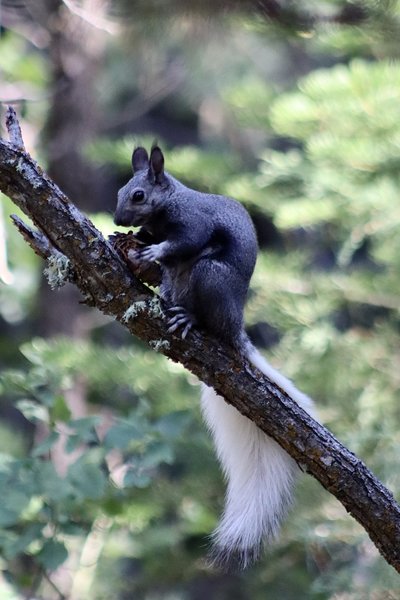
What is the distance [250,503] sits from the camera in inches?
99.4

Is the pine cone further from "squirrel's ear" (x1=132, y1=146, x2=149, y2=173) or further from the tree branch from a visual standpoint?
"squirrel's ear" (x1=132, y1=146, x2=149, y2=173)

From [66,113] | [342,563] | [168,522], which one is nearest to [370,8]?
[342,563]

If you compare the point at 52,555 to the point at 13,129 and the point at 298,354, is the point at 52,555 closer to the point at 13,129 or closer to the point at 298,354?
the point at 13,129

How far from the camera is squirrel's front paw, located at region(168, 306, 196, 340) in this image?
230 cm

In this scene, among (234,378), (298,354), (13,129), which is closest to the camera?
(13,129)

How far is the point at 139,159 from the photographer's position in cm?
290

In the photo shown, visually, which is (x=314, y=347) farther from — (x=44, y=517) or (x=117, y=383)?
(x=44, y=517)

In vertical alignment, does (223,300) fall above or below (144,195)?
below

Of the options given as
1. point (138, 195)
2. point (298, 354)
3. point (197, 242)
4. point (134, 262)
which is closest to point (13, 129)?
point (134, 262)

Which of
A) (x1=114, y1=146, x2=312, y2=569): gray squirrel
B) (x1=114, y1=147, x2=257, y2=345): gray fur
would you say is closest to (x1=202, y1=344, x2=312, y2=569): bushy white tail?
(x1=114, y1=146, x2=312, y2=569): gray squirrel

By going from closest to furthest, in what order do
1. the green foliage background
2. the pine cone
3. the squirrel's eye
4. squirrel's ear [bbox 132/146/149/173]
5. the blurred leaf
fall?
1. the pine cone
2. the blurred leaf
3. the squirrel's eye
4. squirrel's ear [bbox 132/146/149/173]
5. the green foliage background

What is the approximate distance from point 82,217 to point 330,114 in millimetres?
2422

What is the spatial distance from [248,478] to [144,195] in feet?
2.94

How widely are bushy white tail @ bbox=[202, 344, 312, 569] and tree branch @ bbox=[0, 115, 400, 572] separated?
20 centimetres
